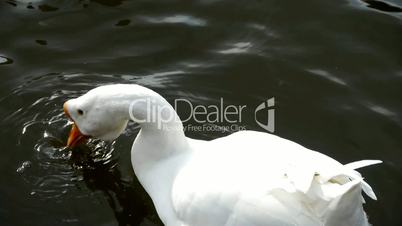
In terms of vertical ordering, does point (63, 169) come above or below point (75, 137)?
below

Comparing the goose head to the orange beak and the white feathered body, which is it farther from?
the white feathered body

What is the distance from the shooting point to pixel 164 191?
15.1 feet

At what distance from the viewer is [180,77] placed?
6184 mm

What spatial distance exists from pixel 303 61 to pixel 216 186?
2.68m

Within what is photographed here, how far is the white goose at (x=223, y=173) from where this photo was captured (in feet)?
13.0

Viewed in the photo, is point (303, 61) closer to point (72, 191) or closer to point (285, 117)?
point (285, 117)

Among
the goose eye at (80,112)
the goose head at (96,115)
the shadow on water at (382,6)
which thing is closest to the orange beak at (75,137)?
the goose head at (96,115)

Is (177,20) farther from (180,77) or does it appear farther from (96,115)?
(96,115)

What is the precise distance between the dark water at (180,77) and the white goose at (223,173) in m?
0.48

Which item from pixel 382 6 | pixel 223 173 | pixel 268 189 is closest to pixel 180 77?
pixel 223 173

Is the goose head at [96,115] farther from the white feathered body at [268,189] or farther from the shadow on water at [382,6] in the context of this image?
the shadow on water at [382,6]

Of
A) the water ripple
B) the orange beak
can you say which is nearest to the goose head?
the orange beak

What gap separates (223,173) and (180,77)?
2.08 m

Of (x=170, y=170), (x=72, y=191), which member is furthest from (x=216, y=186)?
(x=72, y=191)
